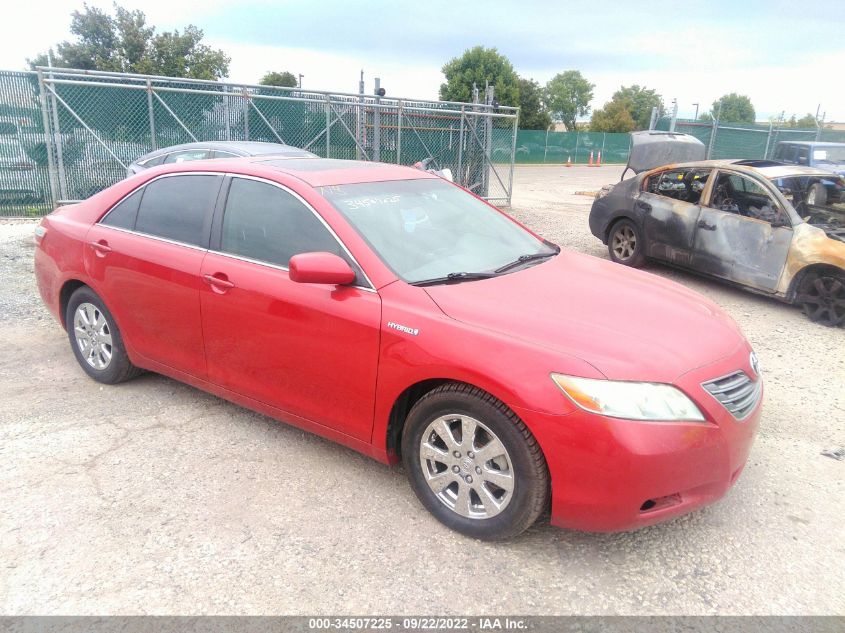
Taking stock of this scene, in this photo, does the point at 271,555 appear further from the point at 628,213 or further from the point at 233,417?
the point at 628,213

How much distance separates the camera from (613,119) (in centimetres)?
6750

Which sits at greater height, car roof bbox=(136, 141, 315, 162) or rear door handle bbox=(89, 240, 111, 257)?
car roof bbox=(136, 141, 315, 162)

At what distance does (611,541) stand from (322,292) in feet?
5.93

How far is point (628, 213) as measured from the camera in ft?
27.9

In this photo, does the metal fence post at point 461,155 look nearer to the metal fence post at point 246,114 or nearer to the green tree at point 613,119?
the metal fence post at point 246,114

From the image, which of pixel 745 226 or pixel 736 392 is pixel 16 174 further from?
pixel 736 392

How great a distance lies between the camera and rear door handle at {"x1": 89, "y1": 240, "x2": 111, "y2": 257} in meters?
4.10

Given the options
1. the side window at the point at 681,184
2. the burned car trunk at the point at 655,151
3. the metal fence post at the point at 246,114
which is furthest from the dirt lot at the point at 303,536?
the metal fence post at the point at 246,114

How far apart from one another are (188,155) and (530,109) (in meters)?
52.4

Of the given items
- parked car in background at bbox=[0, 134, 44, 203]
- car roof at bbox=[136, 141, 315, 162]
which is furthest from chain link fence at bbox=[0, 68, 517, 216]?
car roof at bbox=[136, 141, 315, 162]

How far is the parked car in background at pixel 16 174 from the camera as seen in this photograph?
35.5 ft

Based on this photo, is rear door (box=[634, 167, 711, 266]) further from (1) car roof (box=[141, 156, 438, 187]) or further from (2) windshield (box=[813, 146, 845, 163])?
(2) windshield (box=[813, 146, 845, 163])

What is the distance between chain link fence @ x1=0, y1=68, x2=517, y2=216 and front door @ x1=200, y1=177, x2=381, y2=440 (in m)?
8.67

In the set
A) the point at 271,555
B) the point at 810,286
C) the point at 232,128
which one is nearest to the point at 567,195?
the point at 232,128
